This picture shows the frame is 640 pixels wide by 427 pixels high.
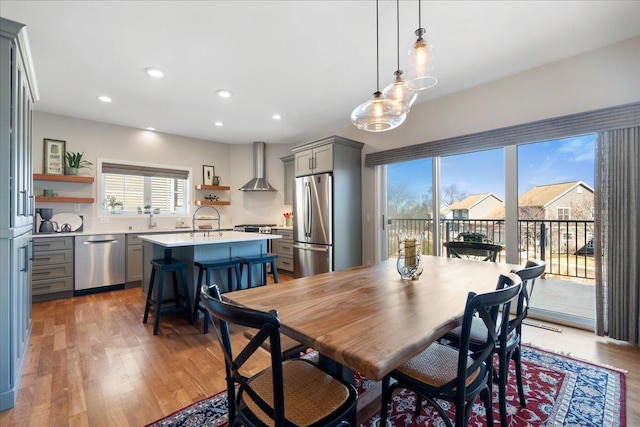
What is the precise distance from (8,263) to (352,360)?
2230 millimetres

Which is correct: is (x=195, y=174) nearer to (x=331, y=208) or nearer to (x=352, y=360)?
(x=331, y=208)

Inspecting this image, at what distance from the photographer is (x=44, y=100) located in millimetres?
3854

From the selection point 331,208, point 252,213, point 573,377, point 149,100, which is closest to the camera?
point 573,377

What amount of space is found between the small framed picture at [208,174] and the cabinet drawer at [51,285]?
2.71 meters

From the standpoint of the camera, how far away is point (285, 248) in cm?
562

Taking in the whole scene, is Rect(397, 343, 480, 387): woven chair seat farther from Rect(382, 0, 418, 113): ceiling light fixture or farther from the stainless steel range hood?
the stainless steel range hood

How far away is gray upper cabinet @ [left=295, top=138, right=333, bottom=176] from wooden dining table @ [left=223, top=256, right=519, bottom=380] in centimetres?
270

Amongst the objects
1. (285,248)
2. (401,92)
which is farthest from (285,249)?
(401,92)

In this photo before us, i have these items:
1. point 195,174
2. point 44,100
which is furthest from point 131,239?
point 44,100

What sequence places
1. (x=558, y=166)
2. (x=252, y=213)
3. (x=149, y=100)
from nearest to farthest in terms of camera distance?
1. (x=558, y=166)
2. (x=149, y=100)
3. (x=252, y=213)

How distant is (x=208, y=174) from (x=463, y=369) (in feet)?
19.1

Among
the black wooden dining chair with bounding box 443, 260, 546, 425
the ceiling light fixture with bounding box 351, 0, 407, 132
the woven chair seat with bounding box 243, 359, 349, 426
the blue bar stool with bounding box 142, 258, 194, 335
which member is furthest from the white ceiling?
the woven chair seat with bounding box 243, 359, 349, 426

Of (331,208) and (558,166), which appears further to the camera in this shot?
(331,208)

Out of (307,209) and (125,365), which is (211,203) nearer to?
(307,209)
